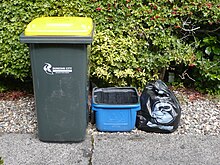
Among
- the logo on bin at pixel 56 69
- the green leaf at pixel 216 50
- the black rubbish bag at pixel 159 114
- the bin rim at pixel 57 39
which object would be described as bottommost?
the black rubbish bag at pixel 159 114

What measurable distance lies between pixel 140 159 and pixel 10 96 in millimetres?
2357

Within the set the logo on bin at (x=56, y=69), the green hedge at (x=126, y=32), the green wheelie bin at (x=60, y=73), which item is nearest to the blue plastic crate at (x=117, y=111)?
the green wheelie bin at (x=60, y=73)

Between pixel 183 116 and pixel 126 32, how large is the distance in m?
1.31

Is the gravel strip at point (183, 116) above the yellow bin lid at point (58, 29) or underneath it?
underneath

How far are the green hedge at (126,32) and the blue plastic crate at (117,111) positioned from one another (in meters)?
0.45

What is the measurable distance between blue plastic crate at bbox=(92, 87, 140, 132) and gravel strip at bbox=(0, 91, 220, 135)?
16cm

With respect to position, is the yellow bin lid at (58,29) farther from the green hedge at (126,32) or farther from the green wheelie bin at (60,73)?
the green hedge at (126,32)

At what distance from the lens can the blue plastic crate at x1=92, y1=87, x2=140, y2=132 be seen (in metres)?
3.74

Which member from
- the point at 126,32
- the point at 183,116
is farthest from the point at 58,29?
the point at 183,116

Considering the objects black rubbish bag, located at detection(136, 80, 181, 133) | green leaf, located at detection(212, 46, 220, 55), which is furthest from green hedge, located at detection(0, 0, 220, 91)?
black rubbish bag, located at detection(136, 80, 181, 133)

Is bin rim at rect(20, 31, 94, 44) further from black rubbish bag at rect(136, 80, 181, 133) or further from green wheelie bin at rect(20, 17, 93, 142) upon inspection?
black rubbish bag at rect(136, 80, 181, 133)

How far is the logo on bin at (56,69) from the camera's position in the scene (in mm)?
3357

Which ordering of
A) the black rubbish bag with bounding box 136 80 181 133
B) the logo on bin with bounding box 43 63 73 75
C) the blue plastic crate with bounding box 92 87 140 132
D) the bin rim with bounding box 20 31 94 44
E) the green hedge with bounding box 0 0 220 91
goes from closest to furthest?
1. the bin rim with bounding box 20 31 94 44
2. the logo on bin with bounding box 43 63 73 75
3. the blue plastic crate with bounding box 92 87 140 132
4. the black rubbish bag with bounding box 136 80 181 133
5. the green hedge with bounding box 0 0 220 91

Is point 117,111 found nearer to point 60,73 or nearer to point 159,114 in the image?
point 159,114
